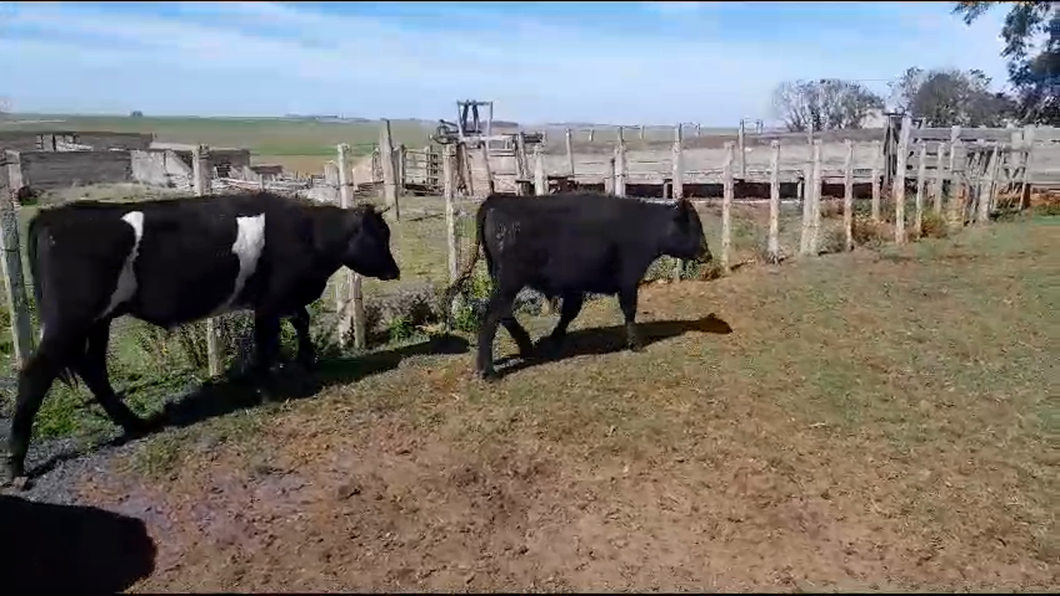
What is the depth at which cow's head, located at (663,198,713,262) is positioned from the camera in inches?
339

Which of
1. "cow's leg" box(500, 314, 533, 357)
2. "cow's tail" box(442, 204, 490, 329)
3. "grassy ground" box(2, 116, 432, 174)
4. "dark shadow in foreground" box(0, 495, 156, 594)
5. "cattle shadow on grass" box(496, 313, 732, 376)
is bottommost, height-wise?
"dark shadow in foreground" box(0, 495, 156, 594)

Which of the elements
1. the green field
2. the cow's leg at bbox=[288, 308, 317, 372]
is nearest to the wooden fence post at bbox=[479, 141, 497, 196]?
the green field

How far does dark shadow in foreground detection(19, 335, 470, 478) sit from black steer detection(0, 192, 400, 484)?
0.18m

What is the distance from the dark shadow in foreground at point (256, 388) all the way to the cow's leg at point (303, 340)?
3.6 inches

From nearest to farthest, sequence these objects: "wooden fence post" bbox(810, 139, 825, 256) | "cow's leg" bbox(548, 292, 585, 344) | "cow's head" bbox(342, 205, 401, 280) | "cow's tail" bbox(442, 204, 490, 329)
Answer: "cow's tail" bbox(442, 204, 490, 329) → "cow's head" bbox(342, 205, 401, 280) → "cow's leg" bbox(548, 292, 585, 344) → "wooden fence post" bbox(810, 139, 825, 256)

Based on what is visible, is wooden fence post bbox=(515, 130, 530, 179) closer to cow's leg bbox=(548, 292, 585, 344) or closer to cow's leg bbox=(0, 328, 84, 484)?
cow's leg bbox=(548, 292, 585, 344)

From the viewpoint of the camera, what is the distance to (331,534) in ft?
16.3

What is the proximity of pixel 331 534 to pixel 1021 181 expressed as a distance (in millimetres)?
20624

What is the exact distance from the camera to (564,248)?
25.4 ft

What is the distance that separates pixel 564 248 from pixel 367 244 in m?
1.72

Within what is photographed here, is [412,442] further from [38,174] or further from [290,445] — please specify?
[38,174]

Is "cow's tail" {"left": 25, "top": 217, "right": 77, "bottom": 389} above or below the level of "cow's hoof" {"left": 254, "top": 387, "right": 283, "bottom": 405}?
above

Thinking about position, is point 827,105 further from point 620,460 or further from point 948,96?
point 620,460

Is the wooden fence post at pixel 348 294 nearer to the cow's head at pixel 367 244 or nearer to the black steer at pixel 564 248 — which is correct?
the cow's head at pixel 367 244
